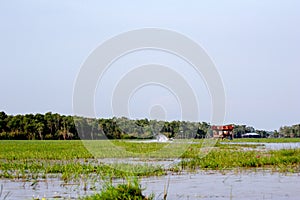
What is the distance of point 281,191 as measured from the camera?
338 inches

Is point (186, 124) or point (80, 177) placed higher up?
point (186, 124)

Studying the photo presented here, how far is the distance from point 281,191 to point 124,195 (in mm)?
3564

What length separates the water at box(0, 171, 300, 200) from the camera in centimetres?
804

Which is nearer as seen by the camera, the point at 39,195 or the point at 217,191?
the point at 39,195

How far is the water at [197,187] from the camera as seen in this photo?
8039 millimetres

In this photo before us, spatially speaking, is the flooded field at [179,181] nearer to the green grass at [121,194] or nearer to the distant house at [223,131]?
the green grass at [121,194]

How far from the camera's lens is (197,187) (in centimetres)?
920

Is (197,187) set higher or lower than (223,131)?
lower

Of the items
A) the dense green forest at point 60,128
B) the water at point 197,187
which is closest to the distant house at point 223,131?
the dense green forest at point 60,128

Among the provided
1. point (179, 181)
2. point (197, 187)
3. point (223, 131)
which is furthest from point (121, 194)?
point (223, 131)

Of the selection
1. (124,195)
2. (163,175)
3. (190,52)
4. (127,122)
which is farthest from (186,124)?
(124,195)

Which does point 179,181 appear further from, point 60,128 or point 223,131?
point 60,128

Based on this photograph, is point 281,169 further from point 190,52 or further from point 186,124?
point 186,124

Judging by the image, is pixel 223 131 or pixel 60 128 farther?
pixel 60 128
